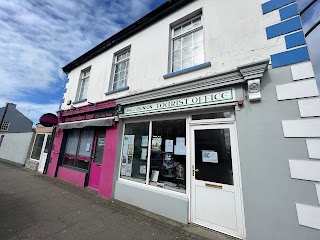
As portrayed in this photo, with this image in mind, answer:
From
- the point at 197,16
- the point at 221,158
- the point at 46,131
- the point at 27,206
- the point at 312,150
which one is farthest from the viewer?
the point at 46,131

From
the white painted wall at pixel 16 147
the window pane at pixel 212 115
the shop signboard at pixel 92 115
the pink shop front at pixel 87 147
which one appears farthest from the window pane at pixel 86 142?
the white painted wall at pixel 16 147

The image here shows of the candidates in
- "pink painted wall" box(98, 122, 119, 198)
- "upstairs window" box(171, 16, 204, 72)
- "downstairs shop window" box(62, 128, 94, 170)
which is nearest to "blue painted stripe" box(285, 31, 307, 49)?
"upstairs window" box(171, 16, 204, 72)

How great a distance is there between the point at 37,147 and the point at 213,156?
464 inches

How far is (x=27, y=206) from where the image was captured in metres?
4.27

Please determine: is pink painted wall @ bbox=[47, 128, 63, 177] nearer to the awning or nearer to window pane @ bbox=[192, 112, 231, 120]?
the awning

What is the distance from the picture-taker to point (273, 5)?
10.7ft

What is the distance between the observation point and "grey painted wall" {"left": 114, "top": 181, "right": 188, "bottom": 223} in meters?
3.64

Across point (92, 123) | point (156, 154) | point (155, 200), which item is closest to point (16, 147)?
point (92, 123)

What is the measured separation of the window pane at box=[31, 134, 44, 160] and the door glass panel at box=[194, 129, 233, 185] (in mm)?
10747

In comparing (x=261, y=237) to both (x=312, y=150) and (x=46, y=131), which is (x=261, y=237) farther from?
(x=46, y=131)

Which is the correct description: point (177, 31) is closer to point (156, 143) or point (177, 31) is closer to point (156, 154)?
point (156, 143)

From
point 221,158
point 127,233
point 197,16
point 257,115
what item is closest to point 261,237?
point 221,158

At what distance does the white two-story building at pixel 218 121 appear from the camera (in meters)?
2.66

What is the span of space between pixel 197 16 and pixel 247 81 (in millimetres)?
2947
